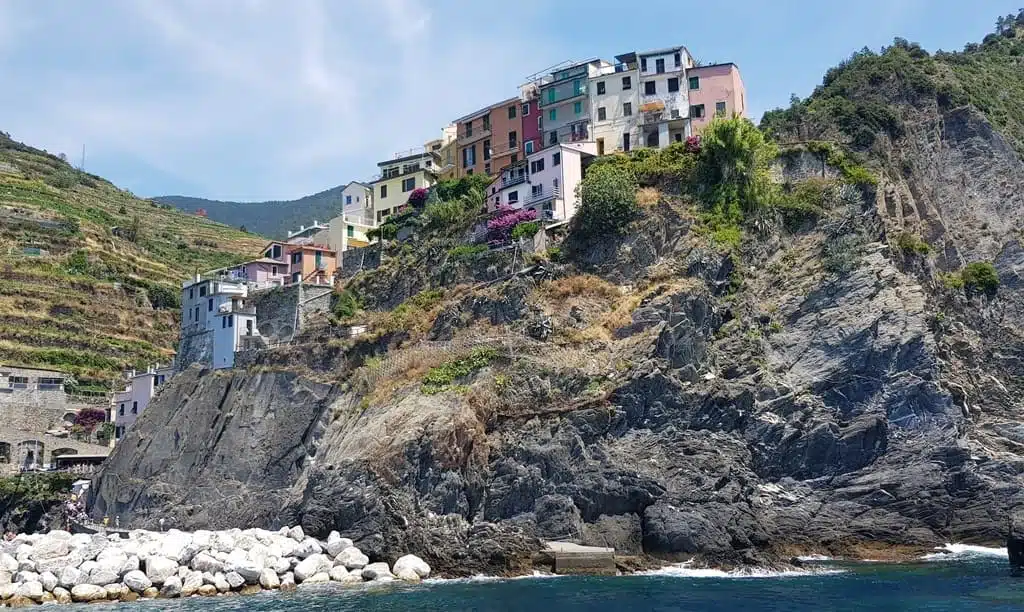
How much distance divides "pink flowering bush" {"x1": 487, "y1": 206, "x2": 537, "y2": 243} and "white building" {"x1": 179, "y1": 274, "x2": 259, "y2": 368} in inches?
637

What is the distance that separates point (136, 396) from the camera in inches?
3081

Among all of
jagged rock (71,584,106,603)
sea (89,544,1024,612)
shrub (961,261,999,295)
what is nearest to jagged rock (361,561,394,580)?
sea (89,544,1024,612)

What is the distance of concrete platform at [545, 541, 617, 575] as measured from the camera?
42.8m

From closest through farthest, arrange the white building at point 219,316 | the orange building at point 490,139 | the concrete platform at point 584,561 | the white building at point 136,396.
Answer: the concrete platform at point 584,561 < the white building at point 219,316 < the orange building at point 490,139 < the white building at point 136,396

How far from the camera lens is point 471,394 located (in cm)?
4891

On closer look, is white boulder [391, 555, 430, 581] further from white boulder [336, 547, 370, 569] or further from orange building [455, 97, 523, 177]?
orange building [455, 97, 523, 177]

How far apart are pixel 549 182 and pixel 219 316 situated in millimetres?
22433

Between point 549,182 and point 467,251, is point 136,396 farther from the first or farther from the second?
point 549,182

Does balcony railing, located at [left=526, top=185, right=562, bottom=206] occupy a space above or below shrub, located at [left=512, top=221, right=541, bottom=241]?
above

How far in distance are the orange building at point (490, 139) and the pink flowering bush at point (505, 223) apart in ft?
27.9

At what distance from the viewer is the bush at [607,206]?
5669cm

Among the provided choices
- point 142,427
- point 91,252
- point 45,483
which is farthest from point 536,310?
point 91,252

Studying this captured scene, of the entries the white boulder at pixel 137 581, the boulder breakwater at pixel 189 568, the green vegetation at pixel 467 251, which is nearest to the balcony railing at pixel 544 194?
the green vegetation at pixel 467 251

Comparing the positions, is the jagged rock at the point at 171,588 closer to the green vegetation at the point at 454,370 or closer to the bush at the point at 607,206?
the green vegetation at the point at 454,370
